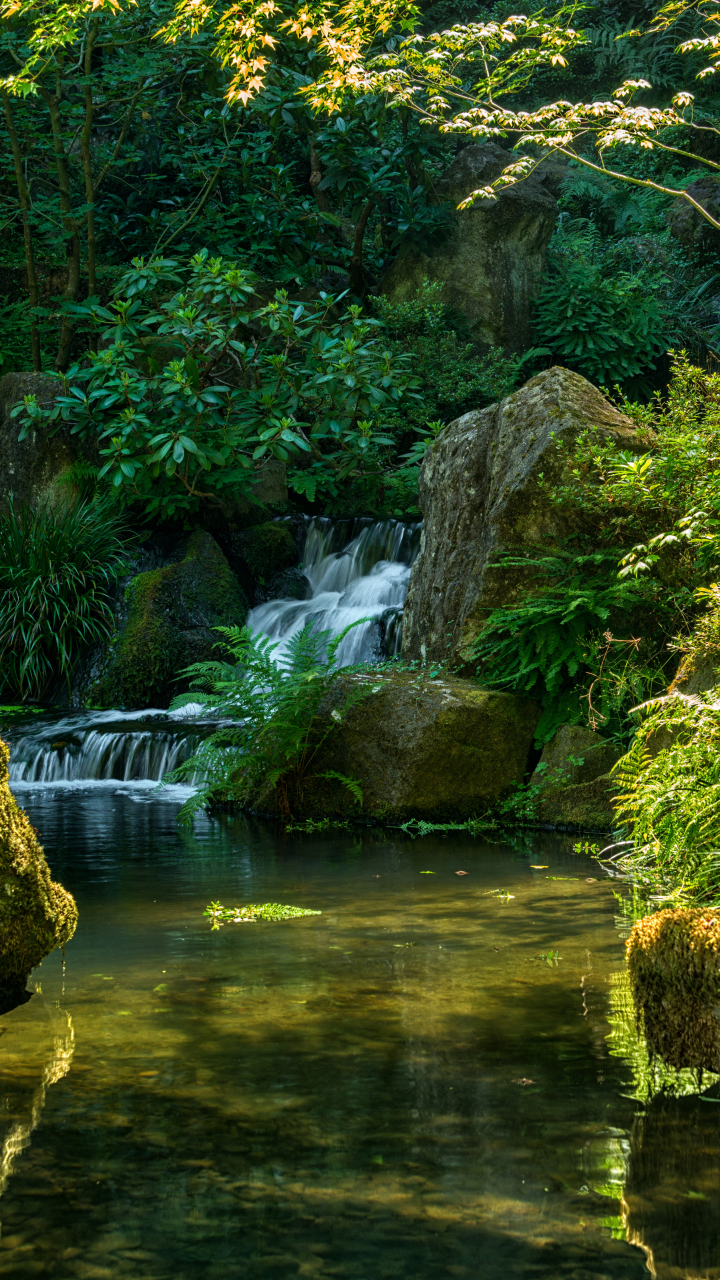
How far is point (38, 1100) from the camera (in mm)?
3162

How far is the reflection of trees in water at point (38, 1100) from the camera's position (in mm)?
2826

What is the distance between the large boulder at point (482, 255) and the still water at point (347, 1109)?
46.8ft

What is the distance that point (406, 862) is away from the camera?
6465 millimetres

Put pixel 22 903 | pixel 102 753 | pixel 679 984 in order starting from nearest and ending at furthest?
pixel 679 984 → pixel 22 903 → pixel 102 753

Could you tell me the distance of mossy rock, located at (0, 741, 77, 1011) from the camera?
361 centimetres

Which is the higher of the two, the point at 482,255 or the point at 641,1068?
the point at 482,255

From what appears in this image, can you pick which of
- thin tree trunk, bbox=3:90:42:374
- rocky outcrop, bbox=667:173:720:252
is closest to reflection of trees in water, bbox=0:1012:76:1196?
thin tree trunk, bbox=3:90:42:374

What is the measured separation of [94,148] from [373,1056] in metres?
17.9

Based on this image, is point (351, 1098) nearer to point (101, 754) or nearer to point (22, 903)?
point (22, 903)

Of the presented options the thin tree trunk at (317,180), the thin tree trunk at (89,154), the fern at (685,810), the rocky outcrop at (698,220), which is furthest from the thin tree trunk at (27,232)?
the fern at (685,810)

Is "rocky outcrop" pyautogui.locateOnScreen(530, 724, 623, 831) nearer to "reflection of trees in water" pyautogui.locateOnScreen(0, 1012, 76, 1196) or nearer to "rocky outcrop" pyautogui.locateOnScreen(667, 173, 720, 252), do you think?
"reflection of trees in water" pyautogui.locateOnScreen(0, 1012, 76, 1196)

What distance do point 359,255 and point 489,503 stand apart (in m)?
9.71

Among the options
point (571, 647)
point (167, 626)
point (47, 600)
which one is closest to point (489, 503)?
point (571, 647)

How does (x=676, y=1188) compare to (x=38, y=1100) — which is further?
(x=38, y=1100)
